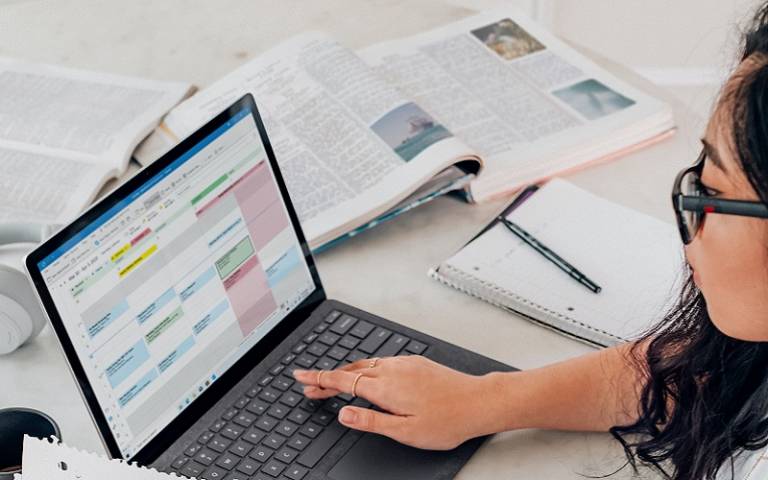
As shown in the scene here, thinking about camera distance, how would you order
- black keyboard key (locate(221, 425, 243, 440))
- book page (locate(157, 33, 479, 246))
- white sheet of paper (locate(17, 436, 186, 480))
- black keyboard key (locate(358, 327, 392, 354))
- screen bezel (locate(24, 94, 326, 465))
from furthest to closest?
book page (locate(157, 33, 479, 246)), black keyboard key (locate(358, 327, 392, 354)), black keyboard key (locate(221, 425, 243, 440)), screen bezel (locate(24, 94, 326, 465)), white sheet of paper (locate(17, 436, 186, 480))

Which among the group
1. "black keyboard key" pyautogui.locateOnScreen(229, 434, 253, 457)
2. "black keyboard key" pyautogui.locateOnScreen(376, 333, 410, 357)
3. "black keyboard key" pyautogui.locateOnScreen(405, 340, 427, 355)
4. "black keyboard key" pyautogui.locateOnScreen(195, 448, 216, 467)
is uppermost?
"black keyboard key" pyautogui.locateOnScreen(195, 448, 216, 467)

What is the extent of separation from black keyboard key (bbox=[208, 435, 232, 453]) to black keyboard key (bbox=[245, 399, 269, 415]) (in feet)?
0.14

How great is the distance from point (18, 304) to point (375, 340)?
1.16 feet

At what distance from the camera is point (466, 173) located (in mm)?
1272

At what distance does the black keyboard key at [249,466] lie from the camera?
36.5 inches

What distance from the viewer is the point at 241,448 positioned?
95 centimetres

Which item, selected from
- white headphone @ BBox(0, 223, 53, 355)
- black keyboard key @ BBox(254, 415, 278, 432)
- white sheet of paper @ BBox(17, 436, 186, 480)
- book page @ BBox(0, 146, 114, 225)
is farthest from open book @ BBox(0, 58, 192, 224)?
white sheet of paper @ BBox(17, 436, 186, 480)

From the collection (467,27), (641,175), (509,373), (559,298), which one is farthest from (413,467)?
(467,27)

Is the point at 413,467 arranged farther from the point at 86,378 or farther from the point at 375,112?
the point at 375,112

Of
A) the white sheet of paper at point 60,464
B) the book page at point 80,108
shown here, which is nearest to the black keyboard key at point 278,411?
the white sheet of paper at point 60,464

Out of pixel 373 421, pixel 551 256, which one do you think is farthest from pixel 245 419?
pixel 551 256

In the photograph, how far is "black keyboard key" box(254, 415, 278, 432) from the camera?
0.97 m

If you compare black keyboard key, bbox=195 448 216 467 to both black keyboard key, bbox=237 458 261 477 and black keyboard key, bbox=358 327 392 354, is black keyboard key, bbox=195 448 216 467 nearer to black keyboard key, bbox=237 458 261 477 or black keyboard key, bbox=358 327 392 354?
black keyboard key, bbox=237 458 261 477

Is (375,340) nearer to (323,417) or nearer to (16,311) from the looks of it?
(323,417)
